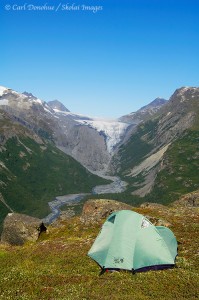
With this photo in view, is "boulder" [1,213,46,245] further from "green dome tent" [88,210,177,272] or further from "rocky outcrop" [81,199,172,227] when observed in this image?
"green dome tent" [88,210,177,272]

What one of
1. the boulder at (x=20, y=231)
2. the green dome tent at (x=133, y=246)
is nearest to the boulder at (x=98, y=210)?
the boulder at (x=20, y=231)

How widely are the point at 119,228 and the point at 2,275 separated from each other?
36.5ft

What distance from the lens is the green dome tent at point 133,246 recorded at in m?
31.5

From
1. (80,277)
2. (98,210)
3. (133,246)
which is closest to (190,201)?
(98,210)

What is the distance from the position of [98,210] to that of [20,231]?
39.2 feet

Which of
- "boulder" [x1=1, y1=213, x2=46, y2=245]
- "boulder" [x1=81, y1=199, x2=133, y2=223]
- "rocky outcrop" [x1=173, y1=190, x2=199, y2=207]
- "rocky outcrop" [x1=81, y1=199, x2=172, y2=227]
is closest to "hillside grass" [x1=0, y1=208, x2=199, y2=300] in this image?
"rocky outcrop" [x1=81, y1=199, x2=172, y2=227]

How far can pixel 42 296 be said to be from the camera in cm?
2709

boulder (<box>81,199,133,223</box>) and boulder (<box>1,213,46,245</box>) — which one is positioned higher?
boulder (<box>81,199,133,223</box>)

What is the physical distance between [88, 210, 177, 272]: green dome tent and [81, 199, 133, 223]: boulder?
59.0 ft

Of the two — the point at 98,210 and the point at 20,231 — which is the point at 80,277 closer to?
the point at 98,210

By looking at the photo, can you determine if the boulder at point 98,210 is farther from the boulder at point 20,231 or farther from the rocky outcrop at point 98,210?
the boulder at point 20,231

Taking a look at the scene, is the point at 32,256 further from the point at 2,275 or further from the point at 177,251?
the point at 177,251

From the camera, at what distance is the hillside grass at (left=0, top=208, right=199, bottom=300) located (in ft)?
88.9

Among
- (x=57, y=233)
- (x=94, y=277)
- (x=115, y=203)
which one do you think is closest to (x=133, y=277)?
(x=94, y=277)
